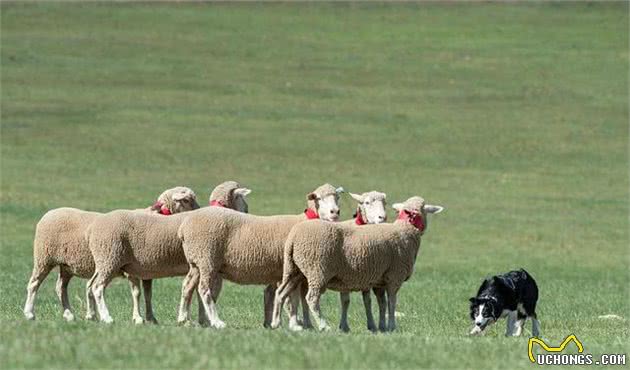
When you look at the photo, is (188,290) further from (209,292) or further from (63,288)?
(63,288)

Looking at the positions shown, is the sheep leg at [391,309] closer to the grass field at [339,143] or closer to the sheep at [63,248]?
the grass field at [339,143]

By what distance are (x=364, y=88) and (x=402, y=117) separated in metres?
5.24

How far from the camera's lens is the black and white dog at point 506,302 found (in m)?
14.4

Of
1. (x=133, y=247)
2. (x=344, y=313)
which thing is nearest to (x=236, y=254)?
(x=133, y=247)

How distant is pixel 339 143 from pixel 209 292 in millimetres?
31843

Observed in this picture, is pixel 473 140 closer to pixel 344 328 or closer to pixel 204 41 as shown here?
pixel 204 41

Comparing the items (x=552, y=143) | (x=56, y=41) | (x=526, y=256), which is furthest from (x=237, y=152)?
(x=56, y=41)

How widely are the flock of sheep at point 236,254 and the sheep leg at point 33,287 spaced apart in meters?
0.01

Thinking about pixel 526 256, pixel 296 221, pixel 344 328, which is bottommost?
pixel 526 256

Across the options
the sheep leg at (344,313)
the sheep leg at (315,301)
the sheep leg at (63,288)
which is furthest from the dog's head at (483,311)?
the sheep leg at (63,288)

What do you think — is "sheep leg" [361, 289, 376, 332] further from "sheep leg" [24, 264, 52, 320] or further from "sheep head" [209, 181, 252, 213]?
"sheep leg" [24, 264, 52, 320]

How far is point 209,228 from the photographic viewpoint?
1353cm

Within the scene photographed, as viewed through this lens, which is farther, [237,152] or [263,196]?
[237,152]

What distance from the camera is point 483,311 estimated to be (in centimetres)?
1434
